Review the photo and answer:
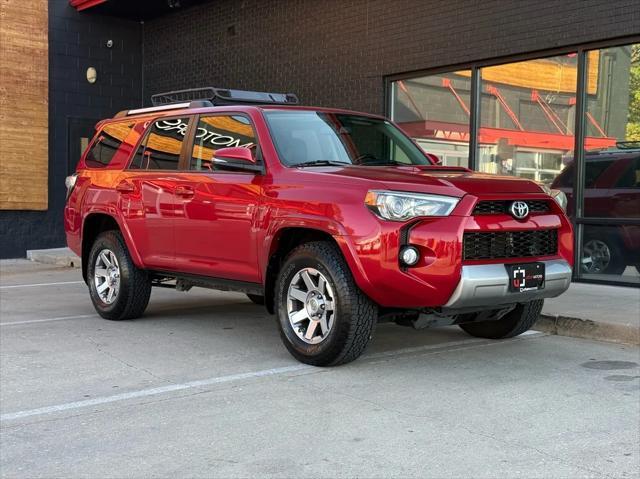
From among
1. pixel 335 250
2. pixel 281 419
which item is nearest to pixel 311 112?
pixel 335 250

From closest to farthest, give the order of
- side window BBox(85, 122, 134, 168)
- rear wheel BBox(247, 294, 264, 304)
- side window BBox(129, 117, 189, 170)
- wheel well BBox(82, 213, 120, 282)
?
side window BBox(129, 117, 189, 170) → side window BBox(85, 122, 134, 168) → wheel well BBox(82, 213, 120, 282) → rear wheel BBox(247, 294, 264, 304)

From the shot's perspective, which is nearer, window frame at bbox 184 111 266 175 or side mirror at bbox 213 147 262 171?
side mirror at bbox 213 147 262 171

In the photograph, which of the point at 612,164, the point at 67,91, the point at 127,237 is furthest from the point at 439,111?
the point at 67,91

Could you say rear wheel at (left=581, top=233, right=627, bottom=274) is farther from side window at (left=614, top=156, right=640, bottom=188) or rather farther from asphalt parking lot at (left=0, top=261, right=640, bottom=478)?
asphalt parking lot at (left=0, top=261, right=640, bottom=478)

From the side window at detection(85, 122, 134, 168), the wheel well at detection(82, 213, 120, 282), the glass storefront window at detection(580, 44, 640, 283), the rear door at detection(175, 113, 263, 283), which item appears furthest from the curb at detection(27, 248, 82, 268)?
the glass storefront window at detection(580, 44, 640, 283)

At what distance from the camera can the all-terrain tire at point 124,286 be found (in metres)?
7.41

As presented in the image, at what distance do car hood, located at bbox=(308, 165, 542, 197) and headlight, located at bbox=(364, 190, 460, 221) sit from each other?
0.04 meters

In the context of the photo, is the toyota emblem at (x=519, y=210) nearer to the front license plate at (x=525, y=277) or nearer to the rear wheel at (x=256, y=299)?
the front license plate at (x=525, y=277)

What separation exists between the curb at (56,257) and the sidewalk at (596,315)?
9.02 meters

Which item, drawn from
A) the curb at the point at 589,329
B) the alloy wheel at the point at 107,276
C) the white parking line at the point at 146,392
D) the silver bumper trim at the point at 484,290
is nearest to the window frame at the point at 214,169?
the alloy wheel at the point at 107,276

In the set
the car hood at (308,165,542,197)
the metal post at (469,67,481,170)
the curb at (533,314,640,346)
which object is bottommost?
the curb at (533,314,640,346)

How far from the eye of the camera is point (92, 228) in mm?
8117

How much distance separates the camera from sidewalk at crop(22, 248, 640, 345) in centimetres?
686

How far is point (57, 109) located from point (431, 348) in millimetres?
11858
